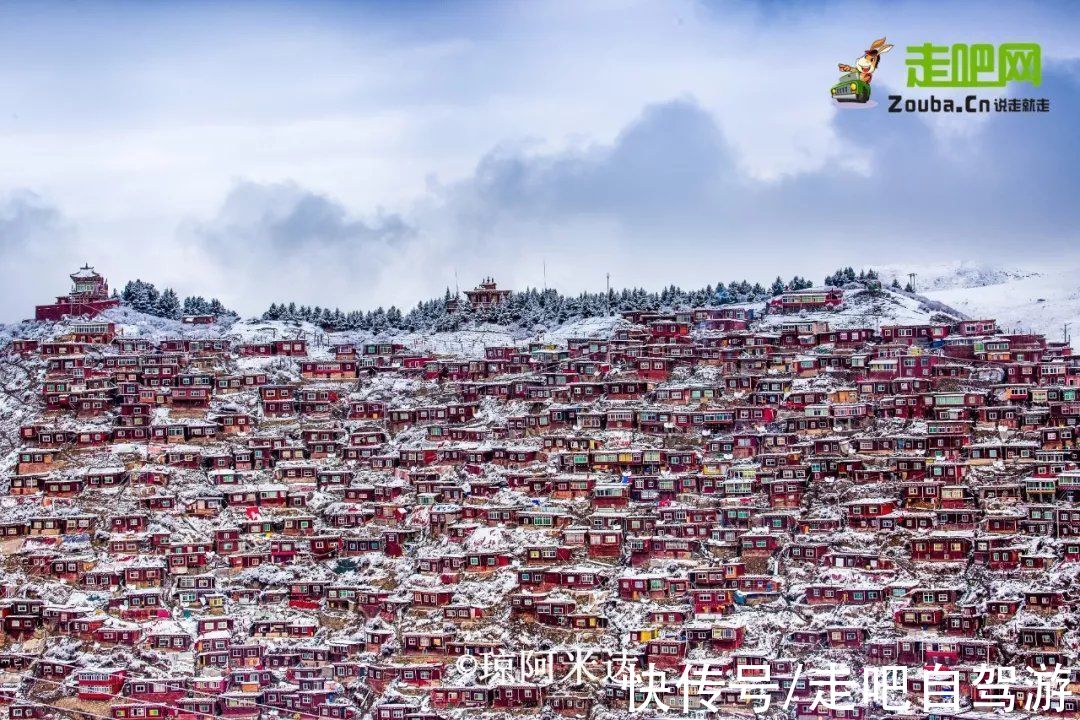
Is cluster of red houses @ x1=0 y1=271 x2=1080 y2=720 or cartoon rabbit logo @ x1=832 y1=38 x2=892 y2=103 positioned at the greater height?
cartoon rabbit logo @ x1=832 y1=38 x2=892 y2=103

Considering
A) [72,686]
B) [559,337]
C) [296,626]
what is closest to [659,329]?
[559,337]

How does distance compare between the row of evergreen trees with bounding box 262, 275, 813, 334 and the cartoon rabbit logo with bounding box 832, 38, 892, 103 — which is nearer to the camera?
the cartoon rabbit logo with bounding box 832, 38, 892, 103

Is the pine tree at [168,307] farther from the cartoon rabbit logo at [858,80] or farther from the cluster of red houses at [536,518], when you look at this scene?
the cartoon rabbit logo at [858,80]

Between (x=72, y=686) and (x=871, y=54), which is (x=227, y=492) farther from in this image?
(x=871, y=54)

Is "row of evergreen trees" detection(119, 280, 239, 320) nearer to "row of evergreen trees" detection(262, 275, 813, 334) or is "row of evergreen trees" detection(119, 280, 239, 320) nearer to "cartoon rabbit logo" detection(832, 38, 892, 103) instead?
"row of evergreen trees" detection(262, 275, 813, 334)

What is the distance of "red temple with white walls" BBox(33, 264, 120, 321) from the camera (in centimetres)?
9725

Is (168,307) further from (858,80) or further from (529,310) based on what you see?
(858,80)

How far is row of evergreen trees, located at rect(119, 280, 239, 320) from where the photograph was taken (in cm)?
10205

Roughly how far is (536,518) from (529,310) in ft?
93.8

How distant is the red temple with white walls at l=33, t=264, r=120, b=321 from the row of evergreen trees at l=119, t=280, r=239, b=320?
5.37 feet

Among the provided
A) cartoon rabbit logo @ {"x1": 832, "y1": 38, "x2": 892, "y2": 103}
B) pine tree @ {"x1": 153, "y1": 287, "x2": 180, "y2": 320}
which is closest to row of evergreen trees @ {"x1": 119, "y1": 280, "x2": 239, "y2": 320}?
pine tree @ {"x1": 153, "y1": 287, "x2": 180, "y2": 320}

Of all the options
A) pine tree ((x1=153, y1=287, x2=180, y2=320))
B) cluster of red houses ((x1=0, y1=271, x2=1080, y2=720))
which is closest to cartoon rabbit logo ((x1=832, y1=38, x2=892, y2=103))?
cluster of red houses ((x1=0, y1=271, x2=1080, y2=720))

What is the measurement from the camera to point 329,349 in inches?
3679

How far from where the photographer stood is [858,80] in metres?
74.4
